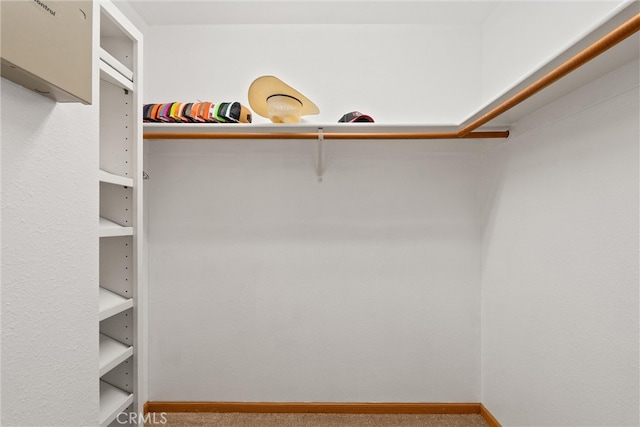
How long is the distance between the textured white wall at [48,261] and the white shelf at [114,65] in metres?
0.25

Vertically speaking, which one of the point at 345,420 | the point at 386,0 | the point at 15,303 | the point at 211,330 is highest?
the point at 386,0

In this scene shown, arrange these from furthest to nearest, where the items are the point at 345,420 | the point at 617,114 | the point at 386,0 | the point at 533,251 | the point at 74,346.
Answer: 1. the point at 345,420
2. the point at 386,0
3. the point at 533,251
4. the point at 617,114
5. the point at 74,346

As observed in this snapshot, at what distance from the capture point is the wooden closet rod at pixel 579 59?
786 millimetres

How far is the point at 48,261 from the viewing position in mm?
789

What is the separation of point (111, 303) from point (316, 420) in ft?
4.64

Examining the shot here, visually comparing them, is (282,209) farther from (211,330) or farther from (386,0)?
(386,0)

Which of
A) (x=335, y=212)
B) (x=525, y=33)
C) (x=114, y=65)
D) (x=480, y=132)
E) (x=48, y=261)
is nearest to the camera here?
(x=48, y=261)

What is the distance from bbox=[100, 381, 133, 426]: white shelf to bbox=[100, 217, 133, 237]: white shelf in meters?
0.59

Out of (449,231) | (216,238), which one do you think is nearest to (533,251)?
(449,231)

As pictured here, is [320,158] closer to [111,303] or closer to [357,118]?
[357,118]

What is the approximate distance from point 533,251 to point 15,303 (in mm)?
1839

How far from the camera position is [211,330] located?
6.85 ft

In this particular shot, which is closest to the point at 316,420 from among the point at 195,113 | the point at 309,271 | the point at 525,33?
the point at 309,271

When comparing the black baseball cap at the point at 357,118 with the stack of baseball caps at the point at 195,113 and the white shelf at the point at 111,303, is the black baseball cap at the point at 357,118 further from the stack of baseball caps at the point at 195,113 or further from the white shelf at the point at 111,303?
the white shelf at the point at 111,303
